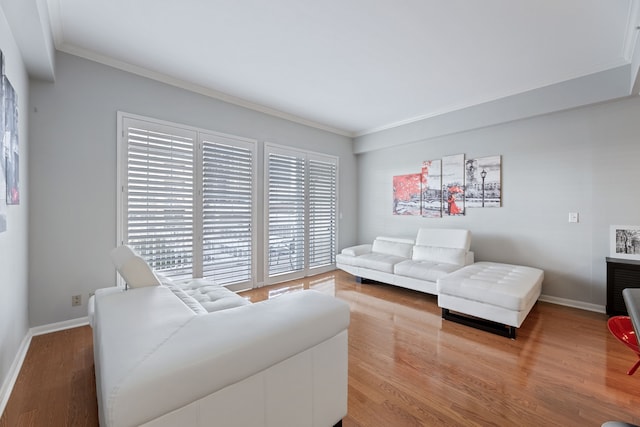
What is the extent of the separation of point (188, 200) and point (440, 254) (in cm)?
341

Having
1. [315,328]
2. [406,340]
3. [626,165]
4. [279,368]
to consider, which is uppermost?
[626,165]

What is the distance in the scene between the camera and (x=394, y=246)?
4.40 metres

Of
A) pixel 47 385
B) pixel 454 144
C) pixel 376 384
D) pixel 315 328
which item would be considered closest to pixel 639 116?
pixel 454 144

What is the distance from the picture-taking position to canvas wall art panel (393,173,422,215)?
4652mm

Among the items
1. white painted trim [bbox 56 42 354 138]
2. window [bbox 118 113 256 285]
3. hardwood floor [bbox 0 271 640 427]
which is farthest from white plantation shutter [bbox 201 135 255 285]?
hardwood floor [bbox 0 271 640 427]

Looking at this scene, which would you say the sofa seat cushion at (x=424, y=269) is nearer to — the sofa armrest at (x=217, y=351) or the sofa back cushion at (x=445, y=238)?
the sofa back cushion at (x=445, y=238)

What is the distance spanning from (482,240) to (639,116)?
6.75ft

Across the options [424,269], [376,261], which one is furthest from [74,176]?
[424,269]

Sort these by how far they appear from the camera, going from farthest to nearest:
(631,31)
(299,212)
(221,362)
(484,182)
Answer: (299,212)
(484,182)
(631,31)
(221,362)

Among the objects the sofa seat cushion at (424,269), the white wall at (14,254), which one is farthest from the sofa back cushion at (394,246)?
the white wall at (14,254)

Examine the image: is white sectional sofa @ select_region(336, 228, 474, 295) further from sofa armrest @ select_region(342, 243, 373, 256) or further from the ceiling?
the ceiling

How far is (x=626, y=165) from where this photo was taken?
292 centimetres

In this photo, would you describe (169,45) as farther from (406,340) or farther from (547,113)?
(547,113)

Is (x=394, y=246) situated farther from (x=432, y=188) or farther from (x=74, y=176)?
(x=74, y=176)
